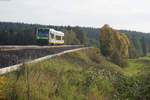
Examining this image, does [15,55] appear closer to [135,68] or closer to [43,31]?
[43,31]

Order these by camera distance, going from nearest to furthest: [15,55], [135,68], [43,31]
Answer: [15,55], [43,31], [135,68]

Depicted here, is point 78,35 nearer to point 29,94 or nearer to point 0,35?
point 0,35

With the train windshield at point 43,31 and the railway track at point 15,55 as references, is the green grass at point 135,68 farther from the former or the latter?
the train windshield at point 43,31

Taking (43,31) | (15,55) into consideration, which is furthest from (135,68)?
(15,55)

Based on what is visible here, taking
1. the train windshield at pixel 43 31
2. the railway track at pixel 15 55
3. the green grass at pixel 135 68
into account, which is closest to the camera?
the railway track at pixel 15 55

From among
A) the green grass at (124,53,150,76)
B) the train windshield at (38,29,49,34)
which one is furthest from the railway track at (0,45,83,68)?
the train windshield at (38,29,49,34)

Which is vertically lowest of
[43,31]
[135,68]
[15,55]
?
[135,68]

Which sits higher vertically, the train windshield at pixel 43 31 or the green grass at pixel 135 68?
the train windshield at pixel 43 31

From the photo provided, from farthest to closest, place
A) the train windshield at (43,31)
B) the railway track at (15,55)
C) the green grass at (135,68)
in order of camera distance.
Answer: the green grass at (135,68), the train windshield at (43,31), the railway track at (15,55)

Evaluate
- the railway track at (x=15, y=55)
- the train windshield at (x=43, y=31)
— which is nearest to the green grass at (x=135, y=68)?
the railway track at (x=15, y=55)

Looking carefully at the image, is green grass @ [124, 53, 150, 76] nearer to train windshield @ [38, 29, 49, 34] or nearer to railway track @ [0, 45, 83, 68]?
railway track @ [0, 45, 83, 68]

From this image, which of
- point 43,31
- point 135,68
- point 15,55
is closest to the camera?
point 15,55

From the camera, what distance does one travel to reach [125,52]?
244ft

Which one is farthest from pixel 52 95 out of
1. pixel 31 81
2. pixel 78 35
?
pixel 78 35
